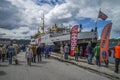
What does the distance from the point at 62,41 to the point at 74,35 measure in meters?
13.1

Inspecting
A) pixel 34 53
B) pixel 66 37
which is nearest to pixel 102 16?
pixel 34 53

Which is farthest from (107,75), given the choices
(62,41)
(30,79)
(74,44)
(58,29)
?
(58,29)

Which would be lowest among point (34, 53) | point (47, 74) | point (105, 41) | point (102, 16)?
point (47, 74)

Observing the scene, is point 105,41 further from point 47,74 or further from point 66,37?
point 66,37

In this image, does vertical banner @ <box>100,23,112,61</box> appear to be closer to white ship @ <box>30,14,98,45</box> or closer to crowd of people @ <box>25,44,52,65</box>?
crowd of people @ <box>25,44,52,65</box>

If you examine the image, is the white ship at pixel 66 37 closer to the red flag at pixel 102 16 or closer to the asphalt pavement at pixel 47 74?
the red flag at pixel 102 16

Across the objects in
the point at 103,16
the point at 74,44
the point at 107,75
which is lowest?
the point at 107,75

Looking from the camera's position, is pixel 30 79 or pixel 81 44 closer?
pixel 30 79

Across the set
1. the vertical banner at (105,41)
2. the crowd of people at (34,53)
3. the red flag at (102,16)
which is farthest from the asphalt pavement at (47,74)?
the red flag at (102,16)

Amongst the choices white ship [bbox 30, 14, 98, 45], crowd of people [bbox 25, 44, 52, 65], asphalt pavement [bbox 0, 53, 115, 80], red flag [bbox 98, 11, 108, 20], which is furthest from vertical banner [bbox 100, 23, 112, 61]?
white ship [bbox 30, 14, 98, 45]

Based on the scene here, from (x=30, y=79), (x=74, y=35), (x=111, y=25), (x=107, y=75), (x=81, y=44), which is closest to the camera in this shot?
(x=30, y=79)

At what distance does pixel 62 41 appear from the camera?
3725 centimetres

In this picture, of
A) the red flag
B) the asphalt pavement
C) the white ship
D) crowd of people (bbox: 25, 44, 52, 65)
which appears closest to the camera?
the asphalt pavement

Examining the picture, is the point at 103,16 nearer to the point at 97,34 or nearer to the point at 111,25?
the point at 111,25
